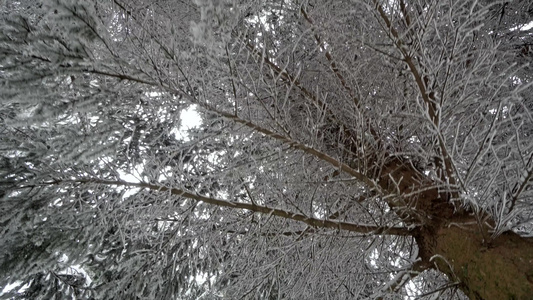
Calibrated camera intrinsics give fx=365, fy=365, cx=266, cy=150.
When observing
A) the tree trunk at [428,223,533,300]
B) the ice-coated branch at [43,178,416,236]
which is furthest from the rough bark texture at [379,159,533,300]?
the ice-coated branch at [43,178,416,236]

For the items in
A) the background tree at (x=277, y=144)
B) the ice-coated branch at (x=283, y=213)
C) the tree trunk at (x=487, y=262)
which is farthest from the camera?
the ice-coated branch at (x=283, y=213)

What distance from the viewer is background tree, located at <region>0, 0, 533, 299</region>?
199 centimetres

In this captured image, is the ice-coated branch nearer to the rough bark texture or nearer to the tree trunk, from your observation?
the rough bark texture

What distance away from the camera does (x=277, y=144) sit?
9.56ft

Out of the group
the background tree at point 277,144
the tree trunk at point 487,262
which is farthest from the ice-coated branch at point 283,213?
the tree trunk at point 487,262

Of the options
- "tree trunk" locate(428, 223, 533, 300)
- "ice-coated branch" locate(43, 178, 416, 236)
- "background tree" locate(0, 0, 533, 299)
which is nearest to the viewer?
"background tree" locate(0, 0, 533, 299)

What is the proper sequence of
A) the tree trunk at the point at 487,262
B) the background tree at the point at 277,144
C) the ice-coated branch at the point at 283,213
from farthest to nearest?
the ice-coated branch at the point at 283,213 → the tree trunk at the point at 487,262 → the background tree at the point at 277,144

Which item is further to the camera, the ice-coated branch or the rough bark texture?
the ice-coated branch

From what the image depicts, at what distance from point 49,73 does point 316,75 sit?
8.65ft

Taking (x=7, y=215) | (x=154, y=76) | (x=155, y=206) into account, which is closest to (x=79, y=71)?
(x=154, y=76)

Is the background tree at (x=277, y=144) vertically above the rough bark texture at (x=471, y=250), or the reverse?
the background tree at (x=277, y=144)

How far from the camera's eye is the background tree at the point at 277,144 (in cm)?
199

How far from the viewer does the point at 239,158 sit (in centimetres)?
299

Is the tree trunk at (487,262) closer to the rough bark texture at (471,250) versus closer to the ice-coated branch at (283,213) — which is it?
the rough bark texture at (471,250)
